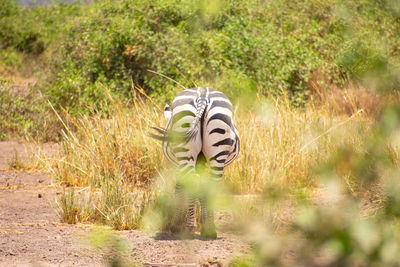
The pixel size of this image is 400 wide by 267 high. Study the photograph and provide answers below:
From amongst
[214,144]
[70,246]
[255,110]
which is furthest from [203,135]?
[255,110]

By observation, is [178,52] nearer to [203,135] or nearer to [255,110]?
[255,110]

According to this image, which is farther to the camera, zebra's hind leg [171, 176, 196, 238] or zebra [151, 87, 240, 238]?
zebra's hind leg [171, 176, 196, 238]

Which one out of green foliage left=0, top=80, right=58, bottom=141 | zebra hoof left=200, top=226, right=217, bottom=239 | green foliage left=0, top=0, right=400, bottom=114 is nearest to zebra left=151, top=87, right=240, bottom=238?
zebra hoof left=200, top=226, right=217, bottom=239

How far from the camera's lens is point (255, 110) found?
24.0 ft

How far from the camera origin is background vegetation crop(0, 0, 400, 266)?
119cm

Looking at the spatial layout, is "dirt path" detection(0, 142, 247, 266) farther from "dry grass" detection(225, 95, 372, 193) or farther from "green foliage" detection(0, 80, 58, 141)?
"green foliage" detection(0, 80, 58, 141)

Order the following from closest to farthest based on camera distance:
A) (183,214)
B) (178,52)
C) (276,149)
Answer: (183,214) < (276,149) < (178,52)

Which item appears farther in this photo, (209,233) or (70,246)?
(209,233)

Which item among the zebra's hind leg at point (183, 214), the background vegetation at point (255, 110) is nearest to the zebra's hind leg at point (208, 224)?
the zebra's hind leg at point (183, 214)

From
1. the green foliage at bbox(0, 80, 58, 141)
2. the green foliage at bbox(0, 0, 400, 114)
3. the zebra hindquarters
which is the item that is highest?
the green foliage at bbox(0, 0, 400, 114)

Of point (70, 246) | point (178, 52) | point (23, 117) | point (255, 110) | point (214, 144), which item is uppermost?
point (178, 52)

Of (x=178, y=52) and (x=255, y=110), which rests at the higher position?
(x=178, y=52)

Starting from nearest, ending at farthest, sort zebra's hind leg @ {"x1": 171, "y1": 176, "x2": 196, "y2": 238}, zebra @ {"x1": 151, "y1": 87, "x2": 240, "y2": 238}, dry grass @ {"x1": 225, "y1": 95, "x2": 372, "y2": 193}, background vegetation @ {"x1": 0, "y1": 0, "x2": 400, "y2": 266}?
1. background vegetation @ {"x1": 0, "y1": 0, "x2": 400, "y2": 266}
2. zebra @ {"x1": 151, "y1": 87, "x2": 240, "y2": 238}
3. zebra's hind leg @ {"x1": 171, "y1": 176, "x2": 196, "y2": 238}
4. dry grass @ {"x1": 225, "y1": 95, "x2": 372, "y2": 193}

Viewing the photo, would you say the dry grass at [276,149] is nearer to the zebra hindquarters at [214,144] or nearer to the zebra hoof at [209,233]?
the zebra hindquarters at [214,144]
